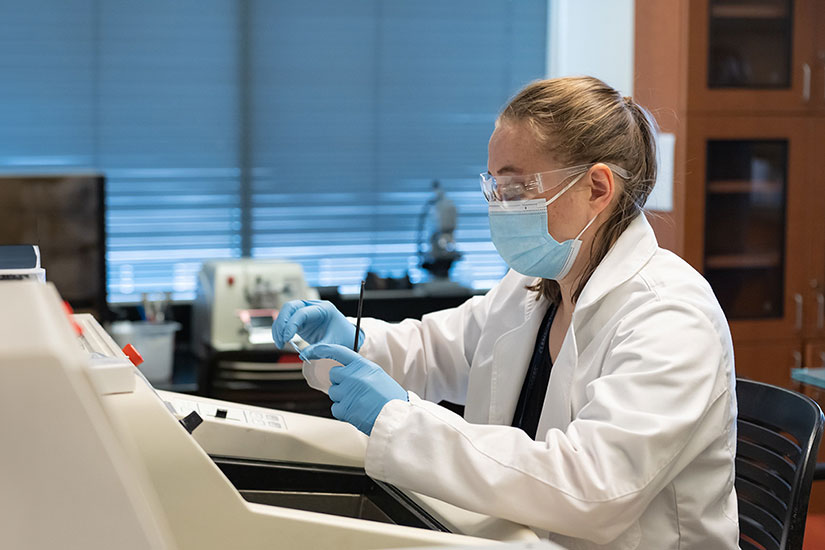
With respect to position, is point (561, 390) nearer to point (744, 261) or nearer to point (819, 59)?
point (744, 261)

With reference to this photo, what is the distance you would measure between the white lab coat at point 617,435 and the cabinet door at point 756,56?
1.90 meters

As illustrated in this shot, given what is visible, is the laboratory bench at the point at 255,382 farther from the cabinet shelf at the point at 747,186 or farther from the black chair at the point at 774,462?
the black chair at the point at 774,462

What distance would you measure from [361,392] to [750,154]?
2.44m

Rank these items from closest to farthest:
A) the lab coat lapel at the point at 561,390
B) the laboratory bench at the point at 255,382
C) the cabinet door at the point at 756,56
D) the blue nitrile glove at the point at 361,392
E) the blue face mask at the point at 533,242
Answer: the blue nitrile glove at the point at 361,392 → the lab coat lapel at the point at 561,390 → the blue face mask at the point at 533,242 → the laboratory bench at the point at 255,382 → the cabinet door at the point at 756,56

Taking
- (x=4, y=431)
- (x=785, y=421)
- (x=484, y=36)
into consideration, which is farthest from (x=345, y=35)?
(x=4, y=431)

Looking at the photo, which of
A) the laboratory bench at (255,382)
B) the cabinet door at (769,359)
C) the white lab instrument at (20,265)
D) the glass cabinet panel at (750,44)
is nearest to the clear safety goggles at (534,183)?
the white lab instrument at (20,265)

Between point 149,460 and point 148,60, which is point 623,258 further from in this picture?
point 148,60

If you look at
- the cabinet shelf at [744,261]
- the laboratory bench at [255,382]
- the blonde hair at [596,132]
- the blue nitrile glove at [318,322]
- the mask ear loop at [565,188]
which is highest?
the blonde hair at [596,132]

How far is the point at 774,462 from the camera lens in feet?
4.75

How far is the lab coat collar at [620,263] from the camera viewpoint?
4.31 feet

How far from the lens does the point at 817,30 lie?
3158 millimetres

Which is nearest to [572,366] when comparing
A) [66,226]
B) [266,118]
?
[66,226]

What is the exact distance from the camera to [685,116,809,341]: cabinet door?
3.17m

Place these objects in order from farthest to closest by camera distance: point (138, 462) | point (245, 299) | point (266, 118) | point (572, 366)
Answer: point (266, 118)
point (245, 299)
point (572, 366)
point (138, 462)
